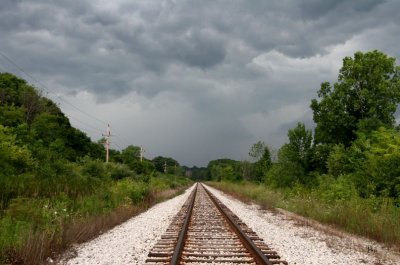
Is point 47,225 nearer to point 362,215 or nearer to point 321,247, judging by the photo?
point 321,247

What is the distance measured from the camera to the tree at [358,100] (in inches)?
1155

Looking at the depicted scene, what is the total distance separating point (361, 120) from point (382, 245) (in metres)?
21.1

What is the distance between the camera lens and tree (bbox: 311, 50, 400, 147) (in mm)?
29328

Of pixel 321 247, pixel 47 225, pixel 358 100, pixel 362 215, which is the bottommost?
pixel 321 247

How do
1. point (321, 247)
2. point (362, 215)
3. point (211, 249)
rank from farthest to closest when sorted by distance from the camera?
point (362, 215) → point (321, 247) → point (211, 249)

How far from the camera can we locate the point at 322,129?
105 feet

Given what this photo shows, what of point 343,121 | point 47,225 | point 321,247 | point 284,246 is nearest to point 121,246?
point 47,225

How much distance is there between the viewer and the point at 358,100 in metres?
30.4

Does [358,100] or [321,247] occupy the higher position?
[358,100]

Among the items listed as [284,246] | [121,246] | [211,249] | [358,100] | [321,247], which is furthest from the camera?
[358,100]

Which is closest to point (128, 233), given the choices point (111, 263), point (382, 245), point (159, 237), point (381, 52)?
point (159, 237)

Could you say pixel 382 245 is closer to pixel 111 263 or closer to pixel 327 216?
pixel 327 216

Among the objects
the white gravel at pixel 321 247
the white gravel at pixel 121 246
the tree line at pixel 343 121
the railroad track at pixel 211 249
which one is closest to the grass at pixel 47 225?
the white gravel at pixel 121 246

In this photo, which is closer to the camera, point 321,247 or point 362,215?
point 321,247
